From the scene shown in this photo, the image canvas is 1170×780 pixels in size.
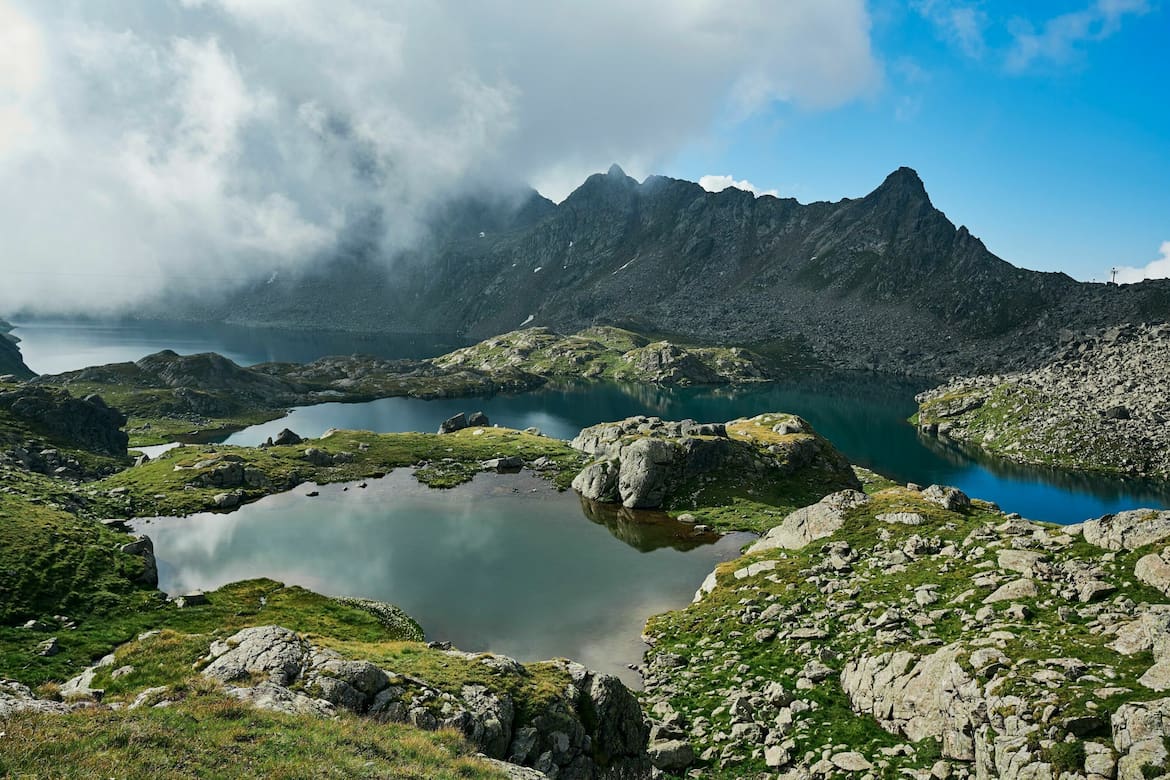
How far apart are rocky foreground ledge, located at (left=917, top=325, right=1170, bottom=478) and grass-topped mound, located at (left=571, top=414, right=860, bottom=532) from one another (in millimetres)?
82590

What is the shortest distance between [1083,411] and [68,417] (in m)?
239

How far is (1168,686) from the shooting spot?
20.1 m

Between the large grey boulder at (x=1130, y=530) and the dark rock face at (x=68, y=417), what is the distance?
148 metres

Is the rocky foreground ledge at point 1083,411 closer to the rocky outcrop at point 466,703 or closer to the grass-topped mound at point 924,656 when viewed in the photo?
the grass-topped mound at point 924,656

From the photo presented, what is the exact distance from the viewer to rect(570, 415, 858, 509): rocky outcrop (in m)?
87.8

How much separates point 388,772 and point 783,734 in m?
19.6

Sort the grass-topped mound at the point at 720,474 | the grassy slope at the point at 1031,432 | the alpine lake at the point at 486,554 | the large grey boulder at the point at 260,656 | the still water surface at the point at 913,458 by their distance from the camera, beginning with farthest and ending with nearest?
the grassy slope at the point at 1031,432 → the still water surface at the point at 913,458 → the grass-topped mound at the point at 720,474 → the alpine lake at the point at 486,554 → the large grey boulder at the point at 260,656

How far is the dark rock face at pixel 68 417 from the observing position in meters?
108

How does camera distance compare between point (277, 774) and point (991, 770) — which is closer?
point (277, 774)

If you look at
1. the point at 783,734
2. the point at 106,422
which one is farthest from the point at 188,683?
the point at 106,422

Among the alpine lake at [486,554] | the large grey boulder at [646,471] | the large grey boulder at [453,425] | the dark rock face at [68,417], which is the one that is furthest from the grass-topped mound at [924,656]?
the dark rock face at [68,417]

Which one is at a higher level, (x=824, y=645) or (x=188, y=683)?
(x=188, y=683)

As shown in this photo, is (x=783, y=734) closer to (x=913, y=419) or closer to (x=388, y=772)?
(x=388, y=772)

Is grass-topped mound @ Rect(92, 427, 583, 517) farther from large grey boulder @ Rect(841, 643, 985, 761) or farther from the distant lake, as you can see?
large grey boulder @ Rect(841, 643, 985, 761)
